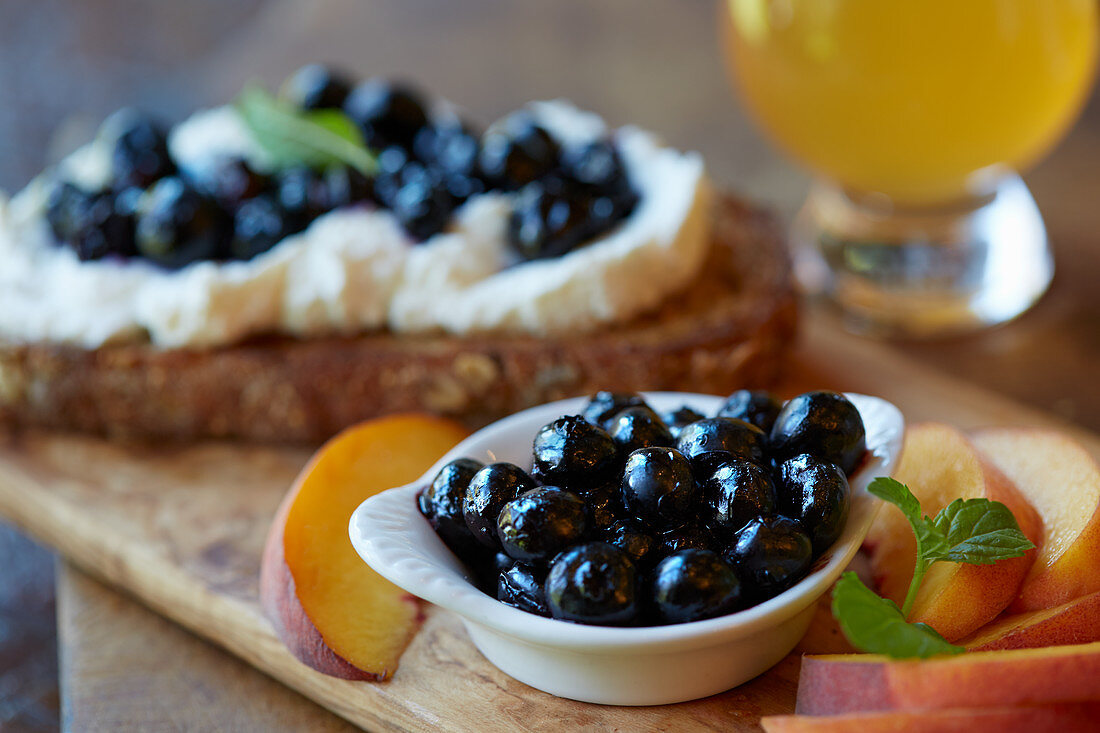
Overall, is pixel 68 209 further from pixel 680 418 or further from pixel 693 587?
pixel 693 587

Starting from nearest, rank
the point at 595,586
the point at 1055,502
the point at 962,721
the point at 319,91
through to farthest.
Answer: the point at 962,721, the point at 595,586, the point at 1055,502, the point at 319,91

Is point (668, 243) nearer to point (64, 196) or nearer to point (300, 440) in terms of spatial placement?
point (300, 440)

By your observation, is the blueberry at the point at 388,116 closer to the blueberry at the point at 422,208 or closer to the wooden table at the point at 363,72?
the blueberry at the point at 422,208

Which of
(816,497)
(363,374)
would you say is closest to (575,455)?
(816,497)

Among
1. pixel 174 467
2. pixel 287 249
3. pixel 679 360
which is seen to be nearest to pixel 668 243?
pixel 679 360

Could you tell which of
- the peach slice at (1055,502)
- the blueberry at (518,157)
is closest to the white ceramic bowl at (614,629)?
the peach slice at (1055,502)
